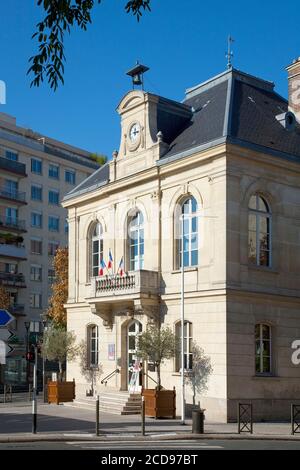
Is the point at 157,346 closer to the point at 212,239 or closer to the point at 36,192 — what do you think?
the point at 212,239

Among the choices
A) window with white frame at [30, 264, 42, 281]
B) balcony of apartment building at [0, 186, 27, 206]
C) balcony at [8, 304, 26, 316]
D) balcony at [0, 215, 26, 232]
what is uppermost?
balcony of apartment building at [0, 186, 27, 206]

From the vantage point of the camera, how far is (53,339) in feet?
117

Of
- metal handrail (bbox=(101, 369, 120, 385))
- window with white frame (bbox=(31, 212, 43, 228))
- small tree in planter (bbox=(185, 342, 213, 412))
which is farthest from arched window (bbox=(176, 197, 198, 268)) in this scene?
window with white frame (bbox=(31, 212, 43, 228))

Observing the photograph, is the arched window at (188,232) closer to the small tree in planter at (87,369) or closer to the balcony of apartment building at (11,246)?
the small tree in planter at (87,369)

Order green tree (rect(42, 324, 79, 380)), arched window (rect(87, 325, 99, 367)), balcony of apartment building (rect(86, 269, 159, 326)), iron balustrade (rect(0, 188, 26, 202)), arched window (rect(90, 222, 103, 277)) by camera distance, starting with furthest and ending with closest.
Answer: iron balustrade (rect(0, 188, 26, 202))
arched window (rect(90, 222, 103, 277))
green tree (rect(42, 324, 79, 380))
arched window (rect(87, 325, 99, 367))
balcony of apartment building (rect(86, 269, 159, 326))

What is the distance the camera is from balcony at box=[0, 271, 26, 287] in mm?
61250

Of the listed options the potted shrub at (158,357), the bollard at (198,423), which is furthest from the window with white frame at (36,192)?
the bollard at (198,423)

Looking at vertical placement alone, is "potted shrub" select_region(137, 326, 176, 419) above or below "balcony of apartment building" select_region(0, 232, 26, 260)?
below

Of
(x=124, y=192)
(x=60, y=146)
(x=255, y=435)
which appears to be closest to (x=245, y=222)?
(x=124, y=192)

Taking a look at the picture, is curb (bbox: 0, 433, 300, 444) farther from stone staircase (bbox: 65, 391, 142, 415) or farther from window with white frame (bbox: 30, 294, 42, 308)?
window with white frame (bbox: 30, 294, 42, 308)

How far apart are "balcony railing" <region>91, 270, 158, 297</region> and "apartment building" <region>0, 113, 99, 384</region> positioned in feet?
95.7

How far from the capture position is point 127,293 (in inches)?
1206

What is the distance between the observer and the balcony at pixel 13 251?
2416 inches

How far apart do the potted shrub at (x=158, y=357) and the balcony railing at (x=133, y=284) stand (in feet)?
5.76
